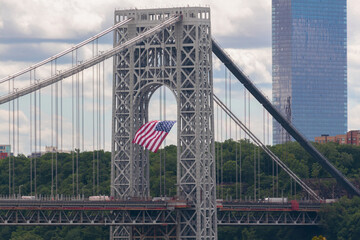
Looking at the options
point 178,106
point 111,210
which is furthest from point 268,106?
point 111,210

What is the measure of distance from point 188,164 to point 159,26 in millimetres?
17460

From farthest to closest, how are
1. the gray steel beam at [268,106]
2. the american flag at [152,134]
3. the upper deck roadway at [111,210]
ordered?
the gray steel beam at [268,106] < the american flag at [152,134] < the upper deck roadway at [111,210]

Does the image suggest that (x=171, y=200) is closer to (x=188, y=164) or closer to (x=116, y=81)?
(x=188, y=164)

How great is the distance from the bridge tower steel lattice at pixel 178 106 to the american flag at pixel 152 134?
263 centimetres

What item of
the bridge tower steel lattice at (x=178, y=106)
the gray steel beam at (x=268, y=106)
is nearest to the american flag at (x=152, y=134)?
the bridge tower steel lattice at (x=178, y=106)

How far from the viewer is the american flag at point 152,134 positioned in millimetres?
157875

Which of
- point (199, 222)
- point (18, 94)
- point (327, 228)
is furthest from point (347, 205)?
point (18, 94)

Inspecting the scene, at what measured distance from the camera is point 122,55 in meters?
162

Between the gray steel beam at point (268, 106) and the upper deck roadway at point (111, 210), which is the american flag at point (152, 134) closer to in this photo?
the upper deck roadway at point (111, 210)

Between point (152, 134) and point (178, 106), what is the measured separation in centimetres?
530

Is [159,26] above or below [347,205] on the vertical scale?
above

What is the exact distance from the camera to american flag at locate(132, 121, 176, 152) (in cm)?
15788

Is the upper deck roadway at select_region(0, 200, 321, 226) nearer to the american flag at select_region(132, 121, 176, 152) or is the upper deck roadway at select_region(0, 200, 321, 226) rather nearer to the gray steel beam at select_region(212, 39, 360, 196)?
the american flag at select_region(132, 121, 176, 152)

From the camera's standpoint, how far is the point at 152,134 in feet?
519
